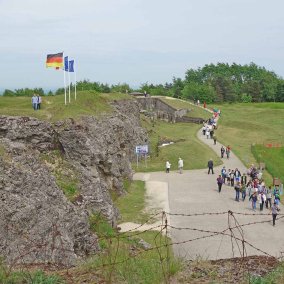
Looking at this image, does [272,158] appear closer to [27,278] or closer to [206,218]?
[206,218]

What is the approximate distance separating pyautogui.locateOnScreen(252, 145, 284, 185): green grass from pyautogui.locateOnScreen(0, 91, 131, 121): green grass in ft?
48.5

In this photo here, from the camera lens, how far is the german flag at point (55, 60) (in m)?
30.4

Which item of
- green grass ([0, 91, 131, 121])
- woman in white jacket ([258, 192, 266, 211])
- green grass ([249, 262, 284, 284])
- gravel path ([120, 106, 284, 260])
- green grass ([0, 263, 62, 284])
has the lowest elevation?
gravel path ([120, 106, 284, 260])

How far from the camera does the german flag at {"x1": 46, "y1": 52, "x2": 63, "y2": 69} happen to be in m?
30.4

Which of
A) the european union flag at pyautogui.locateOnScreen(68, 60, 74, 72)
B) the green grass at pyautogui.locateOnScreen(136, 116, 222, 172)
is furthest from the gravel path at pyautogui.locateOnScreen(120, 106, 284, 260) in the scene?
the european union flag at pyautogui.locateOnScreen(68, 60, 74, 72)

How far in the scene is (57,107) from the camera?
31.2 metres

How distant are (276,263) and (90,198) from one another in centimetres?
1484

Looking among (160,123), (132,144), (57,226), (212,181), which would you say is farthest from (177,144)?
(57,226)

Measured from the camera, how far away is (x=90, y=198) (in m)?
25.2

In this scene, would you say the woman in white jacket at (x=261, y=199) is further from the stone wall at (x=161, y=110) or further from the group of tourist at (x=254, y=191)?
the stone wall at (x=161, y=110)

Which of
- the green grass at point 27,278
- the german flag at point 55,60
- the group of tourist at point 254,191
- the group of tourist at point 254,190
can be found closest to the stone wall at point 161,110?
the group of tourist at point 254,190

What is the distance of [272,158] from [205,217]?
20.5 metres

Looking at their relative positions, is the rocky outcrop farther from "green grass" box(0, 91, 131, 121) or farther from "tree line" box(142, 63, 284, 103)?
"tree line" box(142, 63, 284, 103)

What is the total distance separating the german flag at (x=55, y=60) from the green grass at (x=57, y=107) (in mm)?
2797
